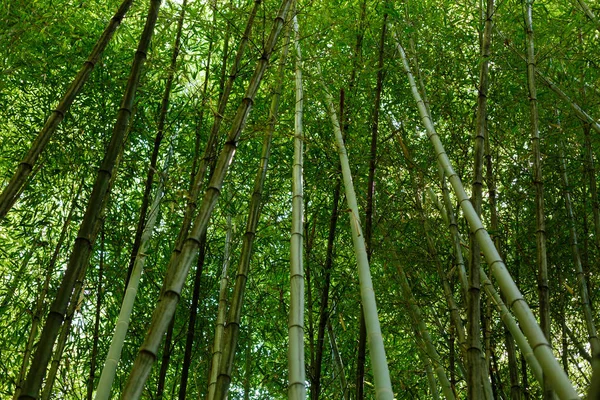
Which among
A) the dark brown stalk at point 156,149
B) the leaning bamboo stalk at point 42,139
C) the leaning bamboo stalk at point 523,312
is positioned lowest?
the leaning bamboo stalk at point 523,312

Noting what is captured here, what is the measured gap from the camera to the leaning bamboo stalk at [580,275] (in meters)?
3.27

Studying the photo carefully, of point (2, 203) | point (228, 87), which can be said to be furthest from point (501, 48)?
point (2, 203)

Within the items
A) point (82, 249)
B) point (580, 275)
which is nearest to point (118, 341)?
point (82, 249)

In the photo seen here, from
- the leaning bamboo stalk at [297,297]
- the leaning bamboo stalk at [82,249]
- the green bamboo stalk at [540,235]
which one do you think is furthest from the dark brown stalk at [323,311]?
the leaning bamboo stalk at [82,249]

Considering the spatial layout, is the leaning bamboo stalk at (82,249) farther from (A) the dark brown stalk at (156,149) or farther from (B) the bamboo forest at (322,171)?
(B) the bamboo forest at (322,171)

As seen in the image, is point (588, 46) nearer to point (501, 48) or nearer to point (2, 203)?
point (501, 48)

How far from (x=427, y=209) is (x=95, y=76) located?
266 centimetres

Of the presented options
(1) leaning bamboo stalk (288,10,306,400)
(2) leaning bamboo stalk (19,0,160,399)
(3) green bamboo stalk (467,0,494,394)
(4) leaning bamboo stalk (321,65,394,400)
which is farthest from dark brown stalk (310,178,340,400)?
(2) leaning bamboo stalk (19,0,160,399)

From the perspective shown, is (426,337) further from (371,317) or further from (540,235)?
(371,317)

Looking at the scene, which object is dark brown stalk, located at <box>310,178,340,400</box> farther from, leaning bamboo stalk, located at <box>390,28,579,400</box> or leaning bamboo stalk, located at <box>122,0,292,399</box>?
leaning bamboo stalk, located at <box>122,0,292,399</box>

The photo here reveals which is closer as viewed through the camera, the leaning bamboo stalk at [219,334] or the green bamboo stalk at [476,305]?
the green bamboo stalk at [476,305]

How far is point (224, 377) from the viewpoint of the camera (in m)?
2.13

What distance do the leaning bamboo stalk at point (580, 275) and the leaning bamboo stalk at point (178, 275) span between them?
2040 mm

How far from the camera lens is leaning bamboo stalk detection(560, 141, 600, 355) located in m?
3.27
